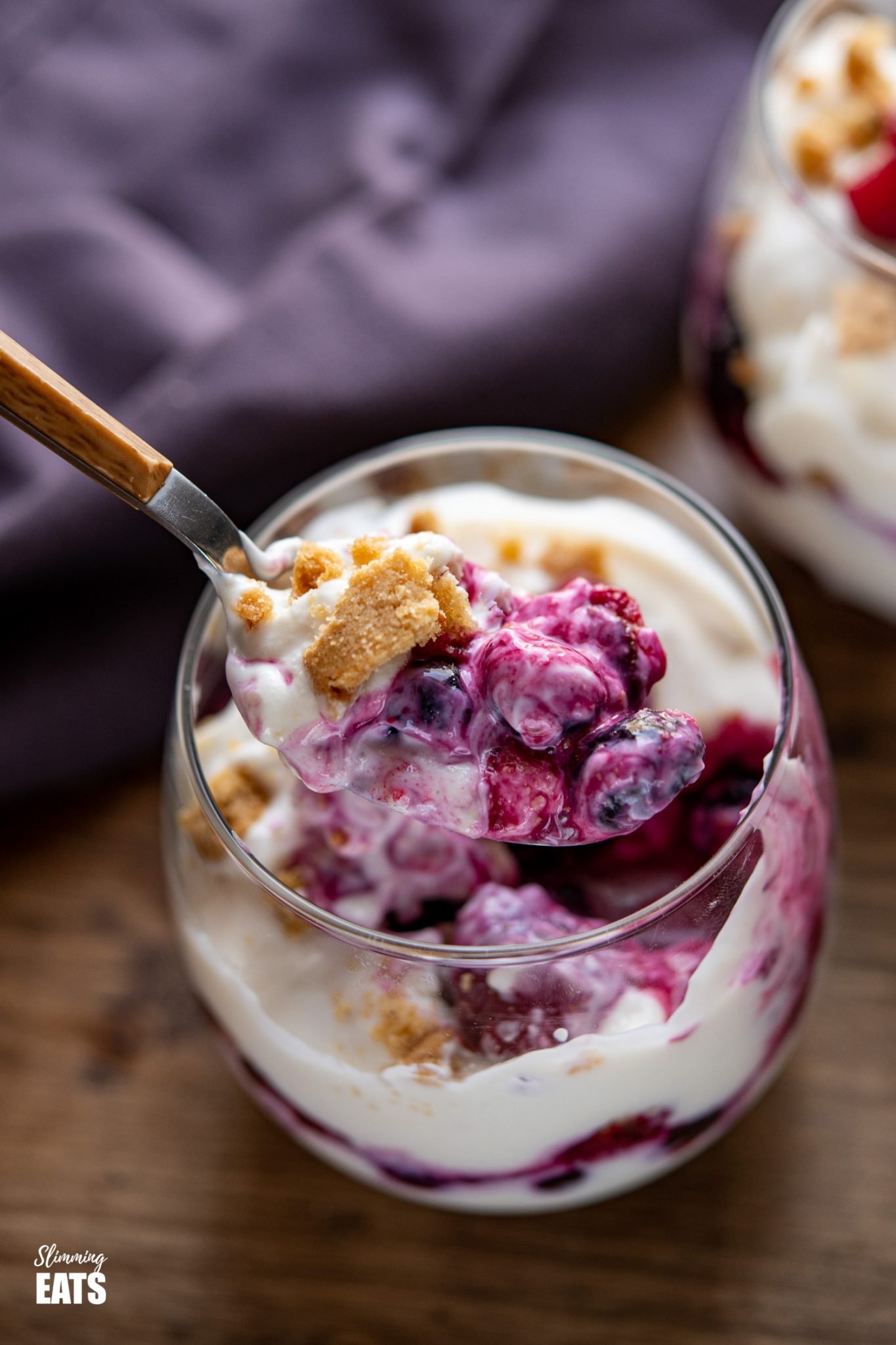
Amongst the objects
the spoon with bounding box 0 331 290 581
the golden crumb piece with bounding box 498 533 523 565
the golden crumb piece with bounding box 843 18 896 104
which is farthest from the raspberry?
the spoon with bounding box 0 331 290 581

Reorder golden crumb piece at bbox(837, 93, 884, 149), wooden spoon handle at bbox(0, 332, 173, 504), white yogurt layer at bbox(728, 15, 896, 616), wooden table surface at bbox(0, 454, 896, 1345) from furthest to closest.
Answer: golden crumb piece at bbox(837, 93, 884, 149)
white yogurt layer at bbox(728, 15, 896, 616)
wooden table surface at bbox(0, 454, 896, 1345)
wooden spoon handle at bbox(0, 332, 173, 504)

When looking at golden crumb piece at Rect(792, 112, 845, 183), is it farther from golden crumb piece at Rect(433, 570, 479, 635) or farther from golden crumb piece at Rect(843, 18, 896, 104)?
golden crumb piece at Rect(433, 570, 479, 635)

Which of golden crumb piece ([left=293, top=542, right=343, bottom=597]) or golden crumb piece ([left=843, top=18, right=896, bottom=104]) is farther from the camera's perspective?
golden crumb piece ([left=843, top=18, right=896, bottom=104])

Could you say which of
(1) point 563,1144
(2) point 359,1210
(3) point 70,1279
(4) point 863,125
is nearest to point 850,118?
(4) point 863,125

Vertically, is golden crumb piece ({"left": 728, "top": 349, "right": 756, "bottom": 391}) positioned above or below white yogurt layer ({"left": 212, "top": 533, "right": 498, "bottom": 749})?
below

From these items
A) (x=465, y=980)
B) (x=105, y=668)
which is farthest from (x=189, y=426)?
(x=465, y=980)

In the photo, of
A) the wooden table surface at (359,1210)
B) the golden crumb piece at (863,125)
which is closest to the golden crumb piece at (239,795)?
the wooden table surface at (359,1210)

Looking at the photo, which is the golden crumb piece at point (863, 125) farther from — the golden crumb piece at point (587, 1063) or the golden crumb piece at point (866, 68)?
the golden crumb piece at point (587, 1063)
